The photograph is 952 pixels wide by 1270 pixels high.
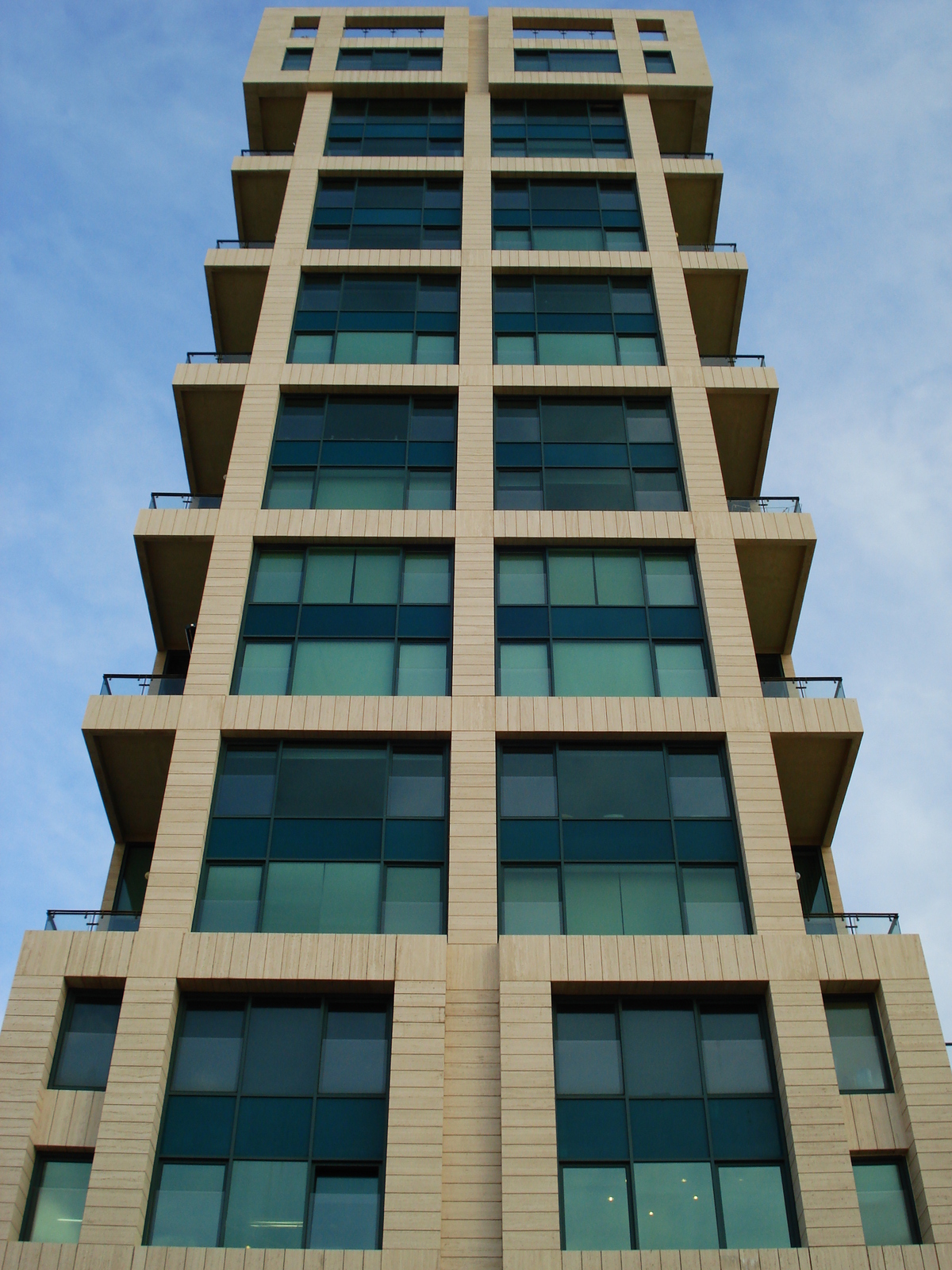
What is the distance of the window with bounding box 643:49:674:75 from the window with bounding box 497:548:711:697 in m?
24.0

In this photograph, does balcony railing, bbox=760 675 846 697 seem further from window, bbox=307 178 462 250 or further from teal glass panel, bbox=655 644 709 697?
window, bbox=307 178 462 250

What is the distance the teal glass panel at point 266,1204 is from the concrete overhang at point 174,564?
1371 centimetres

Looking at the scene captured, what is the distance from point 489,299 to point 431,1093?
22268mm

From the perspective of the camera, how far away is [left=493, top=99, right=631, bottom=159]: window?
40406 millimetres

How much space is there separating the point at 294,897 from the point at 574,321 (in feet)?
61.6

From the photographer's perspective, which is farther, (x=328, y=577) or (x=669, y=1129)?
(x=328, y=577)

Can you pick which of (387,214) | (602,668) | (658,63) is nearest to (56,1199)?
(602,668)

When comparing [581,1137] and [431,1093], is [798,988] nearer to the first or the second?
[581,1137]

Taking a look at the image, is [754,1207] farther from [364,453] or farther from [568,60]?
[568,60]

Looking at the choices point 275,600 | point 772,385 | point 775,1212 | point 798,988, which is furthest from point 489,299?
point 775,1212

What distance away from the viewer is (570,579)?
28.0 m

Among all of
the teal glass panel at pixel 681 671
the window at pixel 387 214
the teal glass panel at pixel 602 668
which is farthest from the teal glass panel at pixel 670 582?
the window at pixel 387 214

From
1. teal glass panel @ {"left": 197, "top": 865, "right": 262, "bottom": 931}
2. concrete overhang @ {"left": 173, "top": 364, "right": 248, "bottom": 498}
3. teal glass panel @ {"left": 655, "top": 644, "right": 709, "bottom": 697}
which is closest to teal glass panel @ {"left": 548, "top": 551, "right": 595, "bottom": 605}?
Answer: teal glass panel @ {"left": 655, "top": 644, "right": 709, "bottom": 697}

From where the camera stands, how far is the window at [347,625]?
85.4 feet
